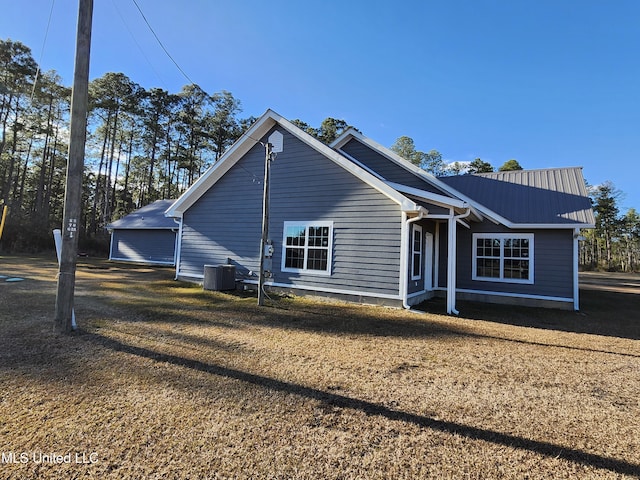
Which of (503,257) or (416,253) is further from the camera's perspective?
(503,257)

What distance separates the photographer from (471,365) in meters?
4.44

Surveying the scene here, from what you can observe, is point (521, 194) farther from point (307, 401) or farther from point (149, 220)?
point (149, 220)

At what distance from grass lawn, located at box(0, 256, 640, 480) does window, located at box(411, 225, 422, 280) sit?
2982 millimetres

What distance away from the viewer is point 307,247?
9.82 meters

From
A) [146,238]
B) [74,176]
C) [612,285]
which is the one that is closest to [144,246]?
[146,238]

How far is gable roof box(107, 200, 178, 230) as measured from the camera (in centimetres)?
2031

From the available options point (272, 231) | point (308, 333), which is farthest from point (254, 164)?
point (308, 333)

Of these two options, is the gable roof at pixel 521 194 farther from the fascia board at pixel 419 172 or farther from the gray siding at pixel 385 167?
the gray siding at pixel 385 167

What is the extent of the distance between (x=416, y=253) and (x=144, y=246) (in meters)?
18.6

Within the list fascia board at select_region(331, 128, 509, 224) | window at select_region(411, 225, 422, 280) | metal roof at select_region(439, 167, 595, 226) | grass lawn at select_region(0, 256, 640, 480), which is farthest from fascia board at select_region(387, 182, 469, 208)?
metal roof at select_region(439, 167, 595, 226)

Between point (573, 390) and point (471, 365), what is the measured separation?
1.10 m

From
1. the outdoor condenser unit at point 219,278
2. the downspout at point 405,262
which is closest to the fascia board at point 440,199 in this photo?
the downspout at point 405,262

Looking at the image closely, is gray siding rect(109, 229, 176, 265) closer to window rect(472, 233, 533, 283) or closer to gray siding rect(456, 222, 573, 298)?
window rect(472, 233, 533, 283)

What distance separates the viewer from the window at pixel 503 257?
10.4 metres
